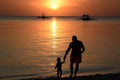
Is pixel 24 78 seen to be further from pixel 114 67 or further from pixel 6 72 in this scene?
pixel 114 67

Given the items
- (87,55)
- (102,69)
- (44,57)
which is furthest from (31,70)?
(87,55)

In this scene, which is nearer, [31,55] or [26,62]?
[26,62]

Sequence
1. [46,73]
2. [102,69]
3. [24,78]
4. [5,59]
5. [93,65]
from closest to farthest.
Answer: [24,78] < [46,73] < [102,69] < [93,65] < [5,59]

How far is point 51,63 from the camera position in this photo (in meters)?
23.0

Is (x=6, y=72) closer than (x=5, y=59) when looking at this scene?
Yes

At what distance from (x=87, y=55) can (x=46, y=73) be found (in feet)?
30.3

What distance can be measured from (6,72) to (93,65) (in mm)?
6248

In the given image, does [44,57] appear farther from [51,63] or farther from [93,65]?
[93,65]

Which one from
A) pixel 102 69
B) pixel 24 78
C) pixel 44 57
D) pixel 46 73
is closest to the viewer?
pixel 24 78

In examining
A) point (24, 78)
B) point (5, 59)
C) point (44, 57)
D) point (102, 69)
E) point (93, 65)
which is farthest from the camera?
point (44, 57)

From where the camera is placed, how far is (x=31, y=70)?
66.3 feet

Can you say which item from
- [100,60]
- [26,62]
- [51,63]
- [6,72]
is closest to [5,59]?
[26,62]

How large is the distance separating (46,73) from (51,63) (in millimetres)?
3800

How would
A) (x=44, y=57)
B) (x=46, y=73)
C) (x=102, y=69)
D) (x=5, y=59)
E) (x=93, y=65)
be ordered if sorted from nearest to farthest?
(x=46, y=73) < (x=102, y=69) < (x=93, y=65) < (x=5, y=59) < (x=44, y=57)
